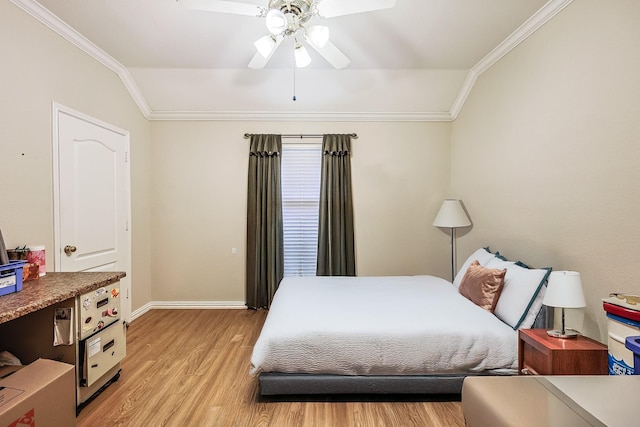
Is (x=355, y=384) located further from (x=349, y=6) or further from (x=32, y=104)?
(x=32, y=104)

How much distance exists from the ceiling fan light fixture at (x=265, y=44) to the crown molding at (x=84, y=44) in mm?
1768

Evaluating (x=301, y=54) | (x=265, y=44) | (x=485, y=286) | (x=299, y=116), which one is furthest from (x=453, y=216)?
(x=265, y=44)

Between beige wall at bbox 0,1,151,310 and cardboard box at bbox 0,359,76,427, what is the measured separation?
3.74 feet

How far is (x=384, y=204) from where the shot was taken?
14.3ft

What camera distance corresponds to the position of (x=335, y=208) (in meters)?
4.23

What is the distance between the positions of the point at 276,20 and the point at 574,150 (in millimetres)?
2226

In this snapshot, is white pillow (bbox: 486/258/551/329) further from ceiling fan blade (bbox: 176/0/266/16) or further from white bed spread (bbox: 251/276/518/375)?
ceiling fan blade (bbox: 176/0/266/16)

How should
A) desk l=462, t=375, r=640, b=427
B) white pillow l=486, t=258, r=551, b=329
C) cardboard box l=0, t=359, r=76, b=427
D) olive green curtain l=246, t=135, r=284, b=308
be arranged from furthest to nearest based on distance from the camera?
olive green curtain l=246, t=135, r=284, b=308, white pillow l=486, t=258, r=551, b=329, cardboard box l=0, t=359, r=76, b=427, desk l=462, t=375, r=640, b=427

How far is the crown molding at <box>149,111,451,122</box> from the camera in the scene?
4219mm

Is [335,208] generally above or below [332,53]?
below

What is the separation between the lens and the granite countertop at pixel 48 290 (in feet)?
5.32

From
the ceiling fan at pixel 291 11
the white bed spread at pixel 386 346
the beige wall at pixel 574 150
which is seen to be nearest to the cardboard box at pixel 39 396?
the white bed spread at pixel 386 346

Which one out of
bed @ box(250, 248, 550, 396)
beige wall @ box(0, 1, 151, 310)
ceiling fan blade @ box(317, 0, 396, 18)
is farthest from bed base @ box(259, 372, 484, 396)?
ceiling fan blade @ box(317, 0, 396, 18)

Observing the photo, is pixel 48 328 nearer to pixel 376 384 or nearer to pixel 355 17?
pixel 376 384
